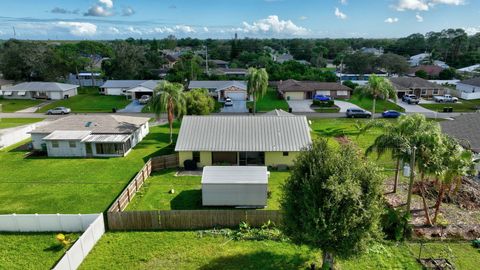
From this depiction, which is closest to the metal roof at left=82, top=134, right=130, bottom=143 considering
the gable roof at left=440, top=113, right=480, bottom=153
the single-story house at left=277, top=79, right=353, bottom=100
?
the gable roof at left=440, top=113, right=480, bottom=153

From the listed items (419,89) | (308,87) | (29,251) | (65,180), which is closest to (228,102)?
(308,87)

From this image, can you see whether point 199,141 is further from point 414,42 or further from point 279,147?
point 414,42

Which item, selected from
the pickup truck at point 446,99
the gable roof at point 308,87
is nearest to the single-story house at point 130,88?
the gable roof at point 308,87

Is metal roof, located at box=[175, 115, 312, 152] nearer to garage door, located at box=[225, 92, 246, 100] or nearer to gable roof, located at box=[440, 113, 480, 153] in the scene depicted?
gable roof, located at box=[440, 113, 480, 153]

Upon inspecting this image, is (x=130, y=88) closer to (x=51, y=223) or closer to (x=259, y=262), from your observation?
(x=51, y=223)

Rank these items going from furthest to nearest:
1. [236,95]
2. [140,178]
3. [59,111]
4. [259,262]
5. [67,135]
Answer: [236,95] → [59,111] → [67,135] → [140,178] → [259,262]

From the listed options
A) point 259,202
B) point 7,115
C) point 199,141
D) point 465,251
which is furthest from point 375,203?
point 7,115

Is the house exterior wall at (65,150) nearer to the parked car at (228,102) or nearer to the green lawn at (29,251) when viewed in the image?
the green lawn at (29,251)
